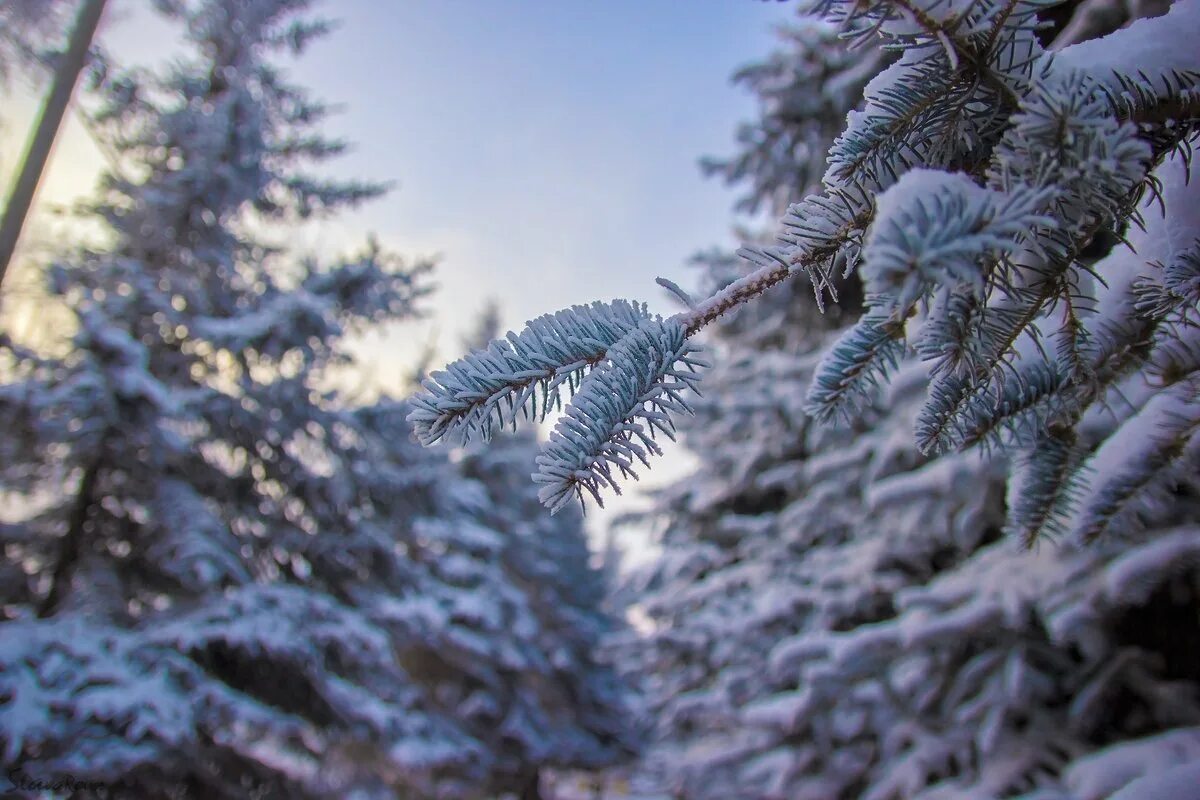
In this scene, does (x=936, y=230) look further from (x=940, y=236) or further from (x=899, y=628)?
(x=899, y=628)

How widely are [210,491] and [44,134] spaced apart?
3.38m

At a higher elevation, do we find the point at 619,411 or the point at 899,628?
the point at 899,628

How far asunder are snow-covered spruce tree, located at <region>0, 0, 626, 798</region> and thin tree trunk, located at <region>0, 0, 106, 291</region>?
5.61ft

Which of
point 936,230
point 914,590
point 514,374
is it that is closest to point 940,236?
point 936,230

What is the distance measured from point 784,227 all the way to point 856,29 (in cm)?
23

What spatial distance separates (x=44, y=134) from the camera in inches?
115

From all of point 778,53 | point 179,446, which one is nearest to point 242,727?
point 179,446

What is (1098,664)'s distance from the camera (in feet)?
8.89

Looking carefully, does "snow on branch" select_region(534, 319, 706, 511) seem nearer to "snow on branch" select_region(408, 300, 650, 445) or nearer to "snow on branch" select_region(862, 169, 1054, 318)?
"snow on branch" select_region(408, 300, 650, 445)

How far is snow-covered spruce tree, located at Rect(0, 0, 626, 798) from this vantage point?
3812mm

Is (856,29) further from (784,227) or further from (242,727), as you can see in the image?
(242,727)

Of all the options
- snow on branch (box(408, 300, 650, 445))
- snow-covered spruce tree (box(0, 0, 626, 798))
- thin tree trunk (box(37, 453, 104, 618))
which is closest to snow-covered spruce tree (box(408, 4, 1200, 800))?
snow on branch (box(408, 300, 650, 445))

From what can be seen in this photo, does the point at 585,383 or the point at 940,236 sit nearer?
the point at 940,236

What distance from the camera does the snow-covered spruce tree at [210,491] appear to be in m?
3.81
